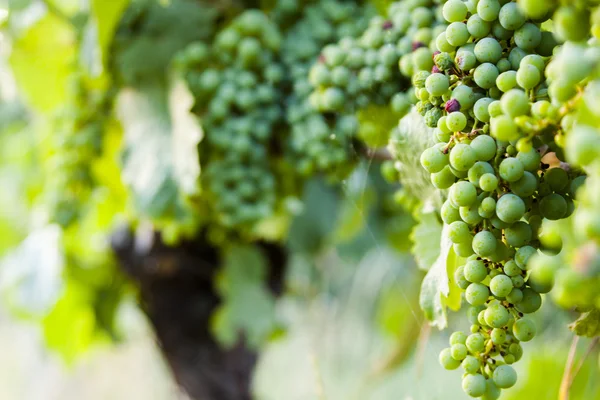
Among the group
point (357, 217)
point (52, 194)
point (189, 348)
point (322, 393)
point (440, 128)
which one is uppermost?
point (440, 128)

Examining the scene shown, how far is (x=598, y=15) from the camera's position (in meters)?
0.24

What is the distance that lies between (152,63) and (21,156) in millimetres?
515

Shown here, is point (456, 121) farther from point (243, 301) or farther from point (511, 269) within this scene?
point (243, 301)

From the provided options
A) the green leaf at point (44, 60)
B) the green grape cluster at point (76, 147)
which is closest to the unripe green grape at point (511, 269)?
the green grape cluster at point (76, 147)

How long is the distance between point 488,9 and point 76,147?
0.63 metres

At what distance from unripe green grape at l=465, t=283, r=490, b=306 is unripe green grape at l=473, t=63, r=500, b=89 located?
0.11 m

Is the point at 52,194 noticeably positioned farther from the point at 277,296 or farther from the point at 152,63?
the point at 277,296

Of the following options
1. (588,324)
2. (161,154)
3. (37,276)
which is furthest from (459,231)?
(37,276)

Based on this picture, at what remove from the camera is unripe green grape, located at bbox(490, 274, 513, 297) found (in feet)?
1.04

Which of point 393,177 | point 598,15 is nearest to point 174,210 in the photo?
point 393,177

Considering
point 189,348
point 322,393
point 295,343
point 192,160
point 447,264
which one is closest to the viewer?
point 447,264

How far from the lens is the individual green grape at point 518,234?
32 centimetres

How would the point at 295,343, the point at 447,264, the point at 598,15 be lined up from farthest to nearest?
the point at 295,343
the point at 447,264
the point at 598,15

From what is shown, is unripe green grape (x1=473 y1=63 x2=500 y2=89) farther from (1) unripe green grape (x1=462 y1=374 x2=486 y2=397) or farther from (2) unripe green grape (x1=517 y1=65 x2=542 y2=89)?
(1) unripe green grape (x1=462 y1=374 x2=486 y2=397)
